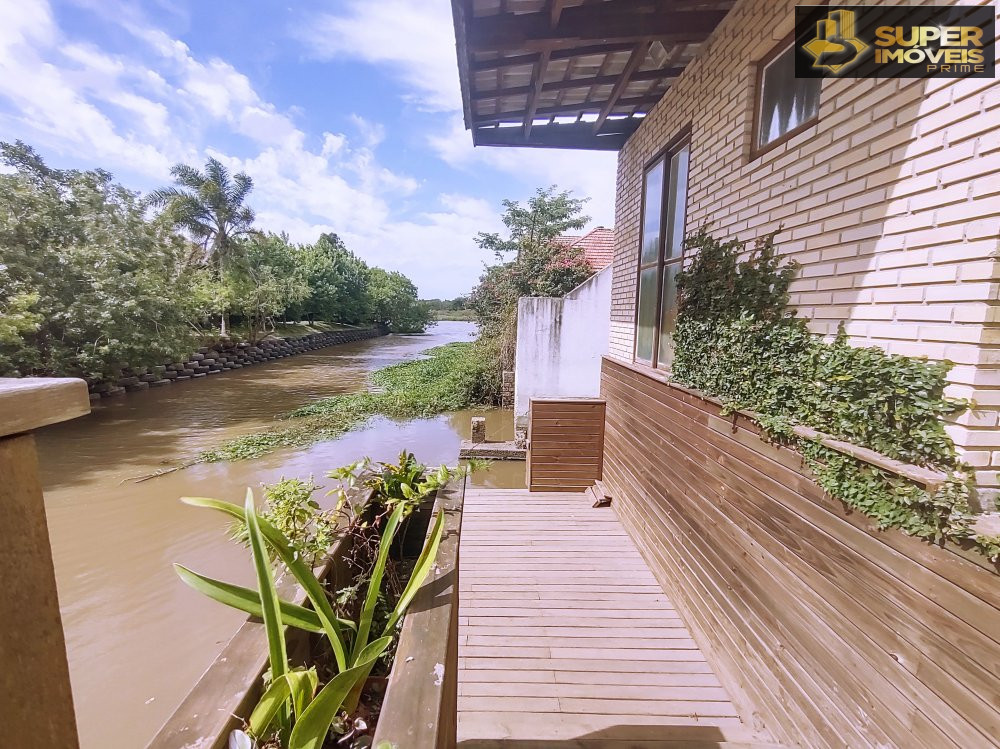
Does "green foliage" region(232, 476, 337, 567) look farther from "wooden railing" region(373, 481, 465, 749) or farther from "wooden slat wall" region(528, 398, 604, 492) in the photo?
"wooden slat wall" region(528, 398, 604, 492)

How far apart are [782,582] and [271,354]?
86.5 feet

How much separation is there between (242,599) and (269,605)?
17 centimetres

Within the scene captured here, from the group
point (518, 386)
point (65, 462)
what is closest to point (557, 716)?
point (518, 386)

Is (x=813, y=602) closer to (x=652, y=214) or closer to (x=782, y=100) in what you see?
(x=782, y=100)

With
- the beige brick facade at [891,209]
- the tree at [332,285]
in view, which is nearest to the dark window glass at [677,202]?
the beige brick facade at [891,209]

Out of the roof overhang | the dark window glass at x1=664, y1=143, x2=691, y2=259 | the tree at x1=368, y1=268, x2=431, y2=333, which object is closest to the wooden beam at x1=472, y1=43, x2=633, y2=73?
the roof overhang

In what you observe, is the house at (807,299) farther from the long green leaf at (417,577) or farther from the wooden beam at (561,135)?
the long green leaf at (417,577)

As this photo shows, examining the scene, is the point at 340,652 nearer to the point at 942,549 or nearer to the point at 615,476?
the point at 942,549

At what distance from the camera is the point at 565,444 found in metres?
5.91

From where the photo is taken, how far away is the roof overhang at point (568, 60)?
310 cm

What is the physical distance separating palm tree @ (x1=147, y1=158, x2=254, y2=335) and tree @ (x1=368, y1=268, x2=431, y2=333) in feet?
61.1

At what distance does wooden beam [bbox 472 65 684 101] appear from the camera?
407 centimetres

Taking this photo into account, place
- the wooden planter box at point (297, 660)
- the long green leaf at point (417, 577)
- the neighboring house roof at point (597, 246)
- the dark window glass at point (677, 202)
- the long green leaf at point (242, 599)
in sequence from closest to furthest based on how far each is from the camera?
1. the wooden planter box at point (297, 660)
2. the long green leaf at point (242, 599)
3. the long green leaf at point (417, 577)
4. the dark window glass at point (677, 202)
5. the neighboring house roof at point (597, 246)

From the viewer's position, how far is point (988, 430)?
147cm
